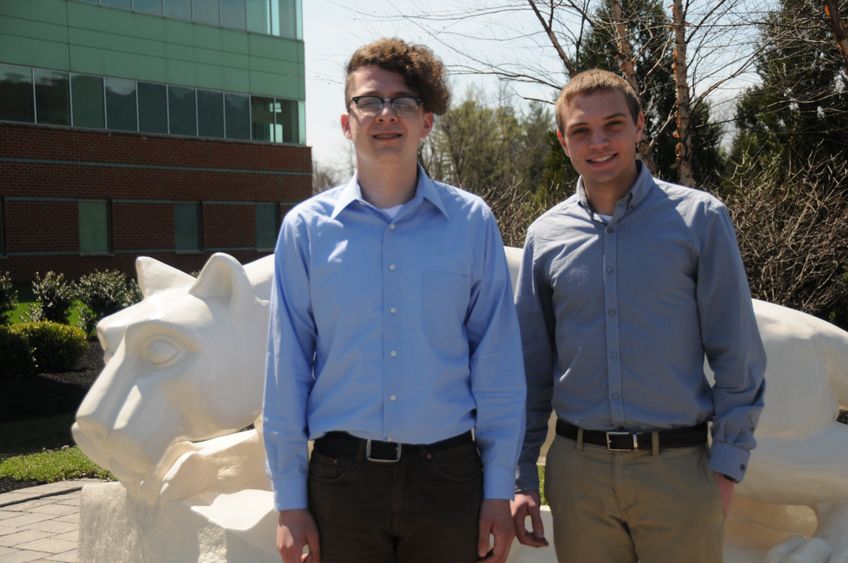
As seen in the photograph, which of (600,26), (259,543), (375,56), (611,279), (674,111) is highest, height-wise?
(600,26)

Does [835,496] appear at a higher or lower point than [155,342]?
lower

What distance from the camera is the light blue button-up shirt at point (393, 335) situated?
2.29 m

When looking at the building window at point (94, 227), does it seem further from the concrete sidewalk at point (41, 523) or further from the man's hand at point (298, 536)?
the man's hand at point (298, 536)

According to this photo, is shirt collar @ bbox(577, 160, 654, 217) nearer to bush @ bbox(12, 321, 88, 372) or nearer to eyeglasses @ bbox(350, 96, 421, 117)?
eyeglasses @ bbox(350, 96, 421, 117)

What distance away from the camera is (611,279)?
2574 mm

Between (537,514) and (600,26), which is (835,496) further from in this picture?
(600,26)

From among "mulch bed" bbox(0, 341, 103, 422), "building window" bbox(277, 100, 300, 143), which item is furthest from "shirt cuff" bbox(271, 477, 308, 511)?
"building window" bbox(277, 100, 300, 143)

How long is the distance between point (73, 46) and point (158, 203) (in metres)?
4.98

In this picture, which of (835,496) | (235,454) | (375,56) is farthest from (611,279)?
(235,454)

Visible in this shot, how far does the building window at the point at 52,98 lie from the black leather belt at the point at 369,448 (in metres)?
24.5

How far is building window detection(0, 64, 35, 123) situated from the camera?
23.4 meters

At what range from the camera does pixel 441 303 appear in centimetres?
232

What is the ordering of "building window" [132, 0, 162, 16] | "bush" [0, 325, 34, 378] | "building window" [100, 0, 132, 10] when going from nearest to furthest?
"bush" [0, 325, 34, 378] → "building window" [100, 0, 132, 10] → "building window" [132, 0, 162, 16]

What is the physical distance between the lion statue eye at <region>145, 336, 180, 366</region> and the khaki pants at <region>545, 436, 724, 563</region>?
1.67 m
